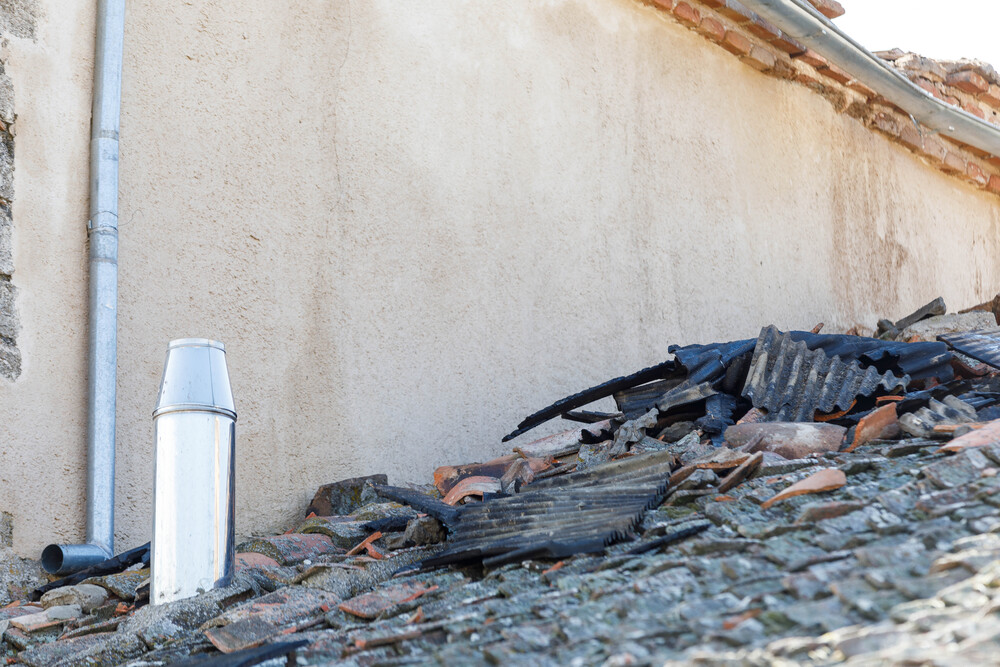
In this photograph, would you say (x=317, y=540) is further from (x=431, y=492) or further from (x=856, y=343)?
(x=856, y=343)

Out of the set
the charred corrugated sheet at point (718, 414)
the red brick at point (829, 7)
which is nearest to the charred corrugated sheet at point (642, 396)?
the charred corrugated sheet at point (718, 414)

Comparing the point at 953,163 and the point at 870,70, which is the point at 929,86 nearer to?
the point at 953,163

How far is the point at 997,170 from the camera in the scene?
9234 millimetres

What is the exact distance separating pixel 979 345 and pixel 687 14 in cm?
302

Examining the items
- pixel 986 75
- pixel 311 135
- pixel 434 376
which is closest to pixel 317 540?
pixel 434 376

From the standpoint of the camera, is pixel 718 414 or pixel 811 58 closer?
pixel 718 414

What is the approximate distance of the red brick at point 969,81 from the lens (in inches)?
328

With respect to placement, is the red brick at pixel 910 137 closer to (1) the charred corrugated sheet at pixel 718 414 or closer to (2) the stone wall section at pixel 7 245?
(1) the charred corrugated sheet at pixel 718 414

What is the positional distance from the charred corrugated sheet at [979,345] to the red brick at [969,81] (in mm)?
4575

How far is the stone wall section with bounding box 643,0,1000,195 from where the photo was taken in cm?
645

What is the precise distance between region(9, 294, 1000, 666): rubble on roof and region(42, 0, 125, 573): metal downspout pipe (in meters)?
0.15

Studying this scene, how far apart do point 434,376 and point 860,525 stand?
2.76 metres

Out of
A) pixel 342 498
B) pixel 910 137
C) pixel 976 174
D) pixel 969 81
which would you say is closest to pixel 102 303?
pixel 342 498

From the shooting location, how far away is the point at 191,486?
2.64 m
